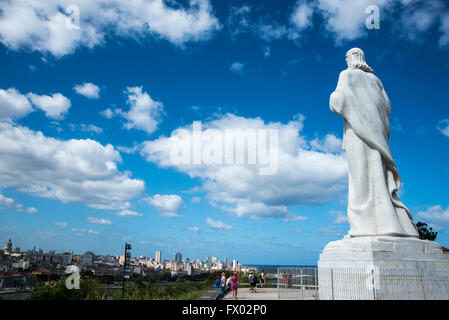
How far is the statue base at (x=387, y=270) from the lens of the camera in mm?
8438

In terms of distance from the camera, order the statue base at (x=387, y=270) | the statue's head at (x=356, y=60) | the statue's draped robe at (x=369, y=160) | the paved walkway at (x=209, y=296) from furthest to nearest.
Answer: the paved walkway at (x=209, y=296) < the statue's head at (x=356, y=60) < the statue's draped robe at (x=369, y=160) < the statue base at (x=387, y=270)

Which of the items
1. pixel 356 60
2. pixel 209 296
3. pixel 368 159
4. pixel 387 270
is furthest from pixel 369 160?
pixel 209 296

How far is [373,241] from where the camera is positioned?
29.0ft

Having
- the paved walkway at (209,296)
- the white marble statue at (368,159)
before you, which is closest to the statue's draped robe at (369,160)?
the white marble statue at (368,159)

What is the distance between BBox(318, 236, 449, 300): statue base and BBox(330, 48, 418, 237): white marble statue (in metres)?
0.51

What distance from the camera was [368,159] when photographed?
10.2 m

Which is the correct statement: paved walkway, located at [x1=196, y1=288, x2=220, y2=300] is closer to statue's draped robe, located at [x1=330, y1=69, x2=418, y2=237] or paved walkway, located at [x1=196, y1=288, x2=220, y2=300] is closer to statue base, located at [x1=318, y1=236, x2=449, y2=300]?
statue base, located at [x1=318, y1=236, x2=449, y2=300]

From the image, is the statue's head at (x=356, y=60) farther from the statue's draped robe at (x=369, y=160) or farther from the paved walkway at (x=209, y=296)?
the paved walkway at (x=209, y=296)

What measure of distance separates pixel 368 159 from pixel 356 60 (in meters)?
4.15

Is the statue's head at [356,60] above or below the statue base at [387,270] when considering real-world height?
above

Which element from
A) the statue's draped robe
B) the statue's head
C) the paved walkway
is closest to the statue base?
the statue's draped robe

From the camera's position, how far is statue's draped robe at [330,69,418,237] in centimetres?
957
